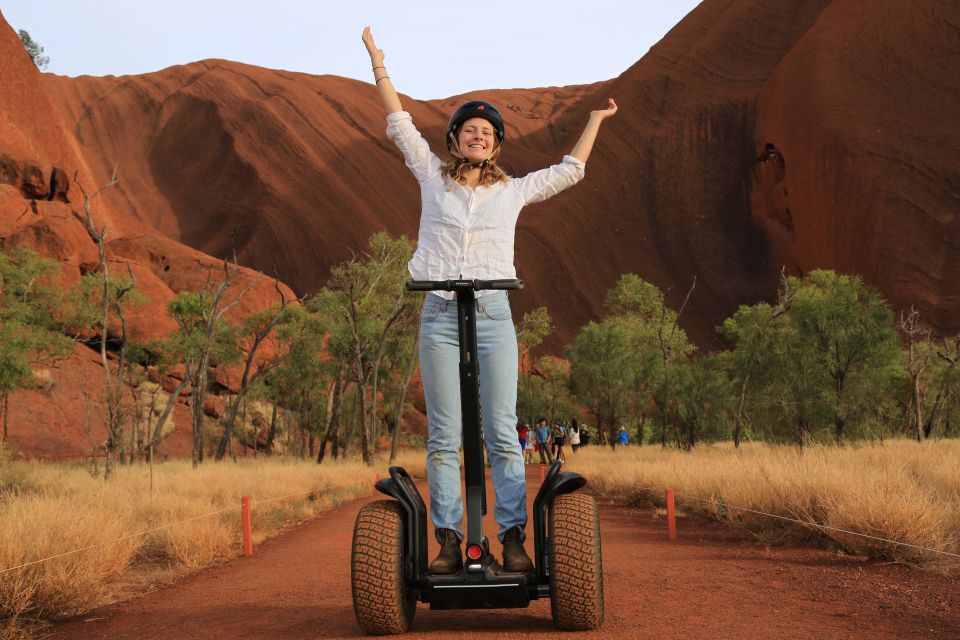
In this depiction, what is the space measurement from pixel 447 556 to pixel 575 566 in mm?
683

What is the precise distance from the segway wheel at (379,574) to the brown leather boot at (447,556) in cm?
20

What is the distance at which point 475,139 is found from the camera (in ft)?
16.3

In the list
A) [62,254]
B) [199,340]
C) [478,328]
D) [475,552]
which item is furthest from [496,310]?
[62,254]

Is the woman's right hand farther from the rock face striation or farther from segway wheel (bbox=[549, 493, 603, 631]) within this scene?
the rock face striation

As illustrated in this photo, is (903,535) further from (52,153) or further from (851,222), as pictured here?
(851,222)

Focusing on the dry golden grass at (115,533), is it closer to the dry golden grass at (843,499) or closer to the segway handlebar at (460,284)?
the segway handlebar at (460,284)

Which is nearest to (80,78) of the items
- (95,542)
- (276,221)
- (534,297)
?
(276,221)

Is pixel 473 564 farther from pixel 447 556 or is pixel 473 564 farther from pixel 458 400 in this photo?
pixel 458 400

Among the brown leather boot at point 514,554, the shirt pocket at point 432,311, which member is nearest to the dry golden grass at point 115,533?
the brown leather boot at point 514,554

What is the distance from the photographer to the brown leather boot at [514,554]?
4676 millimetres

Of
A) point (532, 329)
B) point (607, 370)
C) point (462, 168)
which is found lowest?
point (607, 370)

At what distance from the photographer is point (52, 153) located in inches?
2349

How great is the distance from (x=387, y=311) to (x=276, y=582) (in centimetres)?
3245

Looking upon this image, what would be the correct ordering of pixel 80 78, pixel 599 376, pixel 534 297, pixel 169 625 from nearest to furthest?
pixel 169 625 → pixel 599 376 → pixel 534 297 → pixel 80 78
